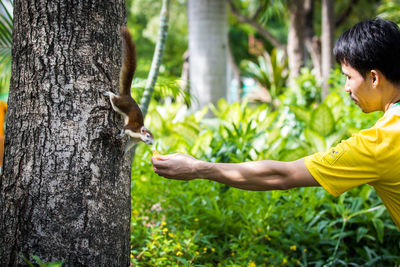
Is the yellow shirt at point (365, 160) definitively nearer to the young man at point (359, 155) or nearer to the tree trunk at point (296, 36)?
the young man at point (359, 155)

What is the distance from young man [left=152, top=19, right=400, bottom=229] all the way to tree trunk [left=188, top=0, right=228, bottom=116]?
11.6ft

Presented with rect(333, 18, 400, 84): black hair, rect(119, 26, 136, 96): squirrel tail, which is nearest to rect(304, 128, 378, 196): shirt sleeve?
rect(333, 18, 400, 84): black hair

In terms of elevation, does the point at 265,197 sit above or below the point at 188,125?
below

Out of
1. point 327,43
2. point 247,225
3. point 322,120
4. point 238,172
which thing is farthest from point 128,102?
point 327,43

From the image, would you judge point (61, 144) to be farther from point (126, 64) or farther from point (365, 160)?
point (365, 160)

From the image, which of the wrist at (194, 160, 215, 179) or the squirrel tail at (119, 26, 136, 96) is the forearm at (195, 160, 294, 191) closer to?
Answer: the wrist at (194, 160, 215, 179)

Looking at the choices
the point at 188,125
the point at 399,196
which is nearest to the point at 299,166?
the point at 399,196

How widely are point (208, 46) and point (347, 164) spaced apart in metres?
3.82

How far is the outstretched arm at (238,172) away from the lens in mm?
1379

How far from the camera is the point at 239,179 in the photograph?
4.58 feet

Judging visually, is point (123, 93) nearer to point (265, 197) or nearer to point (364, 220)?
point (265, 197)

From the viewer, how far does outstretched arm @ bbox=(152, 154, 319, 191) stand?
4.52ft

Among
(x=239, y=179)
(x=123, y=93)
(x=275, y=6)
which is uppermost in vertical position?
(x=275, y=6)

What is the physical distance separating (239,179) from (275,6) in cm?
713
